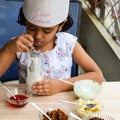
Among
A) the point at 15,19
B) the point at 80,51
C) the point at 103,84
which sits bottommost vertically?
the point at 103,84

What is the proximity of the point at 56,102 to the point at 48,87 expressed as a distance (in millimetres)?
83

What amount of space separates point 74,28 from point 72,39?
0.31 metres

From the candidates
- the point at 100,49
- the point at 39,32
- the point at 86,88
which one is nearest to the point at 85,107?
the point at 86,88

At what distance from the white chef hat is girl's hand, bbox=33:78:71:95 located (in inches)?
9.6

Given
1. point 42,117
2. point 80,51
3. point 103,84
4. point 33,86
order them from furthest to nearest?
point 80,51
point 103,84
point 33,86
point 42,117

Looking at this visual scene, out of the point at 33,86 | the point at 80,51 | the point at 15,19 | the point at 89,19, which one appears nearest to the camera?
the point at 33,86

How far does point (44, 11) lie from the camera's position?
1466 millimetres

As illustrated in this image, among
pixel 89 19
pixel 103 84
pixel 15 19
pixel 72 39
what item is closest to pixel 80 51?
pixel 72 39

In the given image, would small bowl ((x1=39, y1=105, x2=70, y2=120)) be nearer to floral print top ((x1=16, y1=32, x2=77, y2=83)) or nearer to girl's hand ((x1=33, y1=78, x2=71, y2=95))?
girl's hand ((x1=33, y1=78, x2=71, y2=95))

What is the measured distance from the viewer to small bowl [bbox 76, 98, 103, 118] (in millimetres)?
1292

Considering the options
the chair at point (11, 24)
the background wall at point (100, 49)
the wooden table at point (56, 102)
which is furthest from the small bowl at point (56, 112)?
the background wall at point (100, 49)

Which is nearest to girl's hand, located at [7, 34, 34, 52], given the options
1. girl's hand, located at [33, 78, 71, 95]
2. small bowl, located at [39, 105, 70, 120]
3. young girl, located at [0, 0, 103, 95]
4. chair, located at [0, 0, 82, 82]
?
young girl, located at [0, 0, 103, 95]

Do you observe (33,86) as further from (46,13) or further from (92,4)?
(92,4)

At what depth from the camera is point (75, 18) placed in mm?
2107
